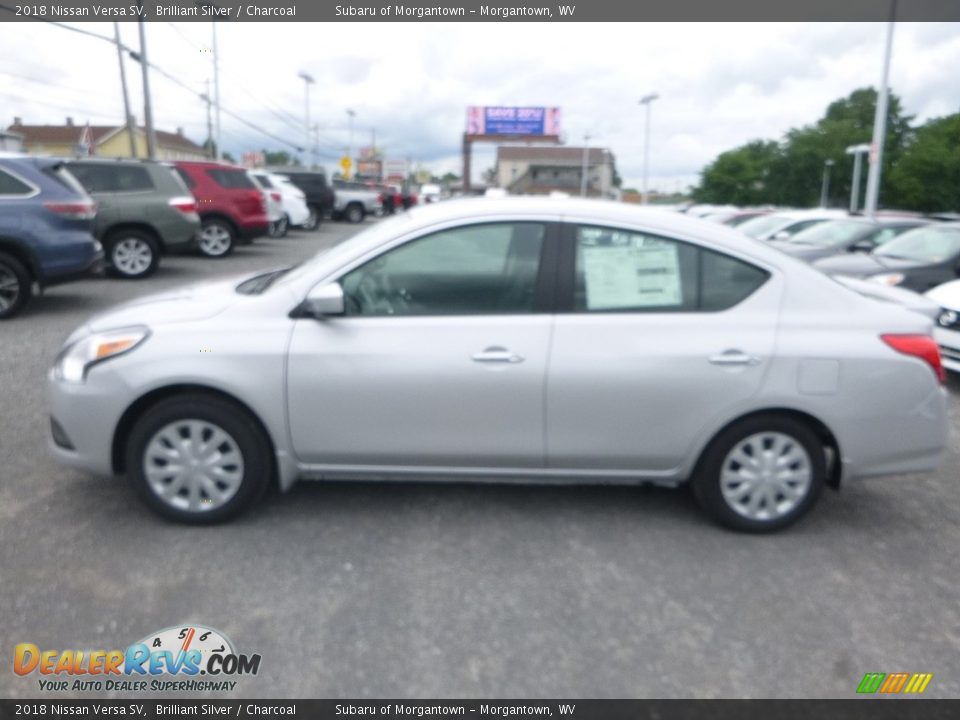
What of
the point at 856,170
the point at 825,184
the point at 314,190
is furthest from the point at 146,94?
the point at 825,184

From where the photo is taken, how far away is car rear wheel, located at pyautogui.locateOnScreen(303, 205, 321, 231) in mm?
27600

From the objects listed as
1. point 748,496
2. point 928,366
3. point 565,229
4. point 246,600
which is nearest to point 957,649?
point 748,496

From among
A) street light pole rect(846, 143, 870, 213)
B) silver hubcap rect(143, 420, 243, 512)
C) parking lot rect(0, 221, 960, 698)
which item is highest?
street light pole rect(846, 143, 870, 213)

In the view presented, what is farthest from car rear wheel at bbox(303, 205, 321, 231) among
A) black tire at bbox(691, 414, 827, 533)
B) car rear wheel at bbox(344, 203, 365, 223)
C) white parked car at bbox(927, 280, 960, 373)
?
black tire at bbox(691, 414, 827, 533)

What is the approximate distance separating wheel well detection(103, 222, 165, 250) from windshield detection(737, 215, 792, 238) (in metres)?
10.2

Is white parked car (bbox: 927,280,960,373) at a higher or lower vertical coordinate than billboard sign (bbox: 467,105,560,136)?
lower

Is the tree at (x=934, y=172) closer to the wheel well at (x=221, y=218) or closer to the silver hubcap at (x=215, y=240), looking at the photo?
the wheel well at (x=221, y=218)

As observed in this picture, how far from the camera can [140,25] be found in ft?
82.8

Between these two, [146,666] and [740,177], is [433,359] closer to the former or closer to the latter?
[146,666]

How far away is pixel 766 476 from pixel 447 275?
6.00 feet

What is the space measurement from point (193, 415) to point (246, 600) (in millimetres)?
→ 950

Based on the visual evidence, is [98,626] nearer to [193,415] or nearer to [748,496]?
[193,415]

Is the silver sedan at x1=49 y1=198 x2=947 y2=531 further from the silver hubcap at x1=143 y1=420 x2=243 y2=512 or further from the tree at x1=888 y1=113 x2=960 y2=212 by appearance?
the tree at x1=888 y1=113 x2=960 y2=212

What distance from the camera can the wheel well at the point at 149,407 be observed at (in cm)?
391
